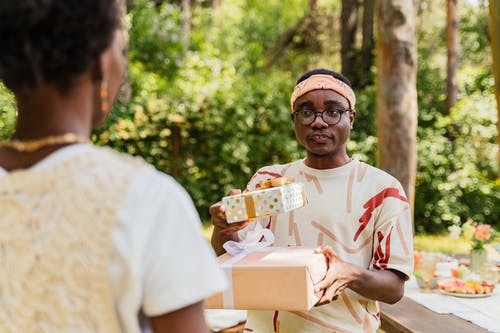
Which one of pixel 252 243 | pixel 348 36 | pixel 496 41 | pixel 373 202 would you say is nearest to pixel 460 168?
pixel 348 36

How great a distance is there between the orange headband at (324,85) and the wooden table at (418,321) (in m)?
1.31

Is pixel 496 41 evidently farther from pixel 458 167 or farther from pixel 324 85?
pixel 458 167

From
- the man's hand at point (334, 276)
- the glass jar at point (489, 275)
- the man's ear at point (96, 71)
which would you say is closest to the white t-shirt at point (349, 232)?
the man's hand at point (334, 276)

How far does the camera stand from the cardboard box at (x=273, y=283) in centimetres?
178

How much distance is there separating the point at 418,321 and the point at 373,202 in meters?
1.32

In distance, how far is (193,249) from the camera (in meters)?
0.98

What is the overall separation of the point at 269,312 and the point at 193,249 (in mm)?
1303

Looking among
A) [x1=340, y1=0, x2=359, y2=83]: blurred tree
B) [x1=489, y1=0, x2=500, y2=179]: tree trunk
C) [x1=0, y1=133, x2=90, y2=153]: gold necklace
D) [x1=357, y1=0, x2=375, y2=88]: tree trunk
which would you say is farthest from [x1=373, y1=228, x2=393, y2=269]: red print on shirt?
[x1=340, y1=0, x2=359, y2=83]: blurred tree

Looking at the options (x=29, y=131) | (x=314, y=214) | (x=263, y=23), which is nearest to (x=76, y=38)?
(x=29, y=131)

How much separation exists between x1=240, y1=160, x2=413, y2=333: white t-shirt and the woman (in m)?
1.18

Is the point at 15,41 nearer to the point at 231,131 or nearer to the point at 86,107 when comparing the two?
the point at 86,107

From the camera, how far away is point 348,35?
1273 centimetres

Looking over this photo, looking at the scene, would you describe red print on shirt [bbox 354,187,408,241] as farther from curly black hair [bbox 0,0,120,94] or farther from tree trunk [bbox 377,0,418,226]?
tree trunk [bbox 377,0,418,226]

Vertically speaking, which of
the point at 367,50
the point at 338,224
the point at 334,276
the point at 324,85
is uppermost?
the point at 367,50
